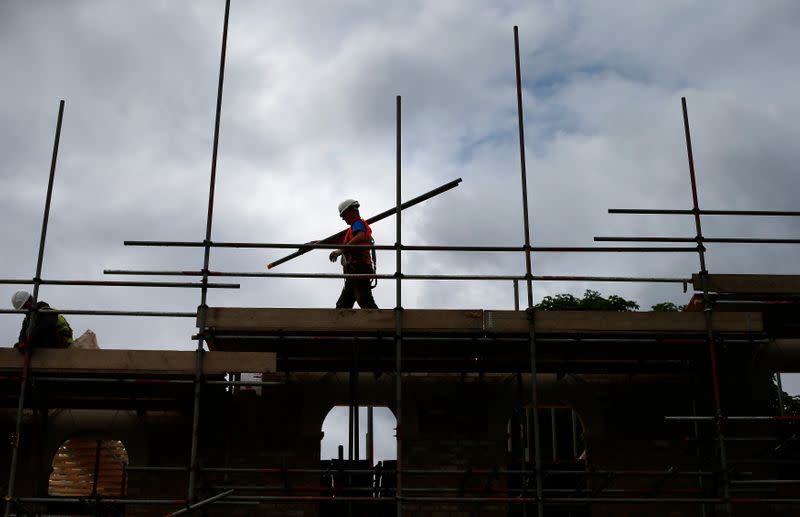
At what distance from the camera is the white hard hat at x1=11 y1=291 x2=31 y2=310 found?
529 inches

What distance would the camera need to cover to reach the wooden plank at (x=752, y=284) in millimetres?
12703

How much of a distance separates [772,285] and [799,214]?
4.70 ft

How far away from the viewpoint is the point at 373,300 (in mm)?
13727

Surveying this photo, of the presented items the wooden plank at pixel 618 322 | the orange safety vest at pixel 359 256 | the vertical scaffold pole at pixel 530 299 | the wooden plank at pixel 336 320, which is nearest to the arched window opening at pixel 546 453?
the vertical scaffold pole at pixel 530 299

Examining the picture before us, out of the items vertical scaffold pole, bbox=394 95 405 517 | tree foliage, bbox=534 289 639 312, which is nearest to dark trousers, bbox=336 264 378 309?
vertical scaffold pole, bbox=394 95 405 517

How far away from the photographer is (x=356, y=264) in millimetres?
13500

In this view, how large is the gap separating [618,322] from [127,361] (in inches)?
218

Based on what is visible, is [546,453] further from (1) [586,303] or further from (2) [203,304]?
(2) [203,304]

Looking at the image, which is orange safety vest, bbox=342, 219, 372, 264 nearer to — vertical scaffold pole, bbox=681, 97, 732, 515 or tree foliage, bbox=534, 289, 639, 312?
vertical scaffold pole, bbox=681, 97, 732, 515

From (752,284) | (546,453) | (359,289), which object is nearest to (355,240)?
(359,289)

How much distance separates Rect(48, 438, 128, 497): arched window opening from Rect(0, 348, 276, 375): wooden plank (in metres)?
6.37

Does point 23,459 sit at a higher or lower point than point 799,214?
lower

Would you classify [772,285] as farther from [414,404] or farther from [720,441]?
[414,404]

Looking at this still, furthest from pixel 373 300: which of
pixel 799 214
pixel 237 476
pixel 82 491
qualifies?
pixel 82 491
